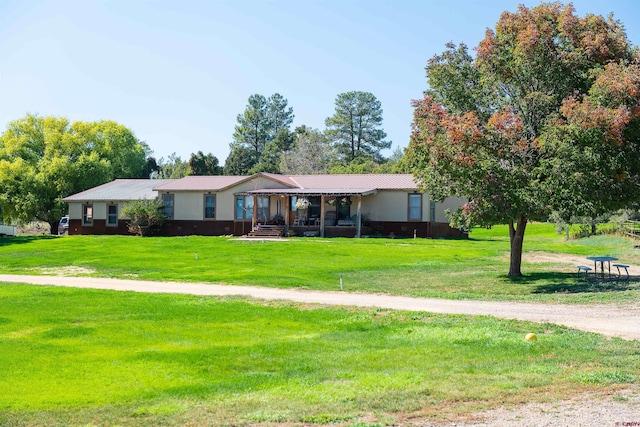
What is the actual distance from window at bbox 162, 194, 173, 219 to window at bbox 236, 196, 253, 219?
490 centimetres

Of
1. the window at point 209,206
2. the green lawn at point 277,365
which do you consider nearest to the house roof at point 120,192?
the window at point 209,206

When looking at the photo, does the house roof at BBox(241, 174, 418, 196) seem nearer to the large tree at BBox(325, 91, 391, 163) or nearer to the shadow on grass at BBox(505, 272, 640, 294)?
the shadow on grass at BBox(505, 272, 640, 294)

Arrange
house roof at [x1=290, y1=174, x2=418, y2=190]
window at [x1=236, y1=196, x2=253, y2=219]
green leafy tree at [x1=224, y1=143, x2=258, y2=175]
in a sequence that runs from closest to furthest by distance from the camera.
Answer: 1. house roof at [x1=290, y1=174, x2=418, y2=190]
2. window at [x1=236, y1=196, x2=253, y2=219]
3. green leafy tree at [x1=224, y1=143, x2=258, y2=175]

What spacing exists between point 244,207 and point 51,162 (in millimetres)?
19121

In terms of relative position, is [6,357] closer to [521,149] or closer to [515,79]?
[521,149]

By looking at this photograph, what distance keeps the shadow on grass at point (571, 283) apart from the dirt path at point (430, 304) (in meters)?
3.09

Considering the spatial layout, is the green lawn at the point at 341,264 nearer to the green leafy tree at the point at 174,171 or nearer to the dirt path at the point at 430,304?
the dirt path at the point at 430,304

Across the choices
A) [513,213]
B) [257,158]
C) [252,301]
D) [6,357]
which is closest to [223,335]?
[6,357]

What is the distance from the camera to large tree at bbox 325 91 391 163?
311ft

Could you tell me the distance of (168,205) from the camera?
4966cm

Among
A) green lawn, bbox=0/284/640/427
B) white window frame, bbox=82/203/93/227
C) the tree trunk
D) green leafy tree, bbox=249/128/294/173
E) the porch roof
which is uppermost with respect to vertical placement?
green leafy tree, bbox=249/128/294/173

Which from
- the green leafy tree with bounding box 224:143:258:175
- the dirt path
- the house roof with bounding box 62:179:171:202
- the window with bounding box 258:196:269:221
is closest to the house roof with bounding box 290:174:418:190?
the window with bounding box 258:196:269:221

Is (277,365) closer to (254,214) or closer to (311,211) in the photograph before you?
(254,214)

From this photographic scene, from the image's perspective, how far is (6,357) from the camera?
1111 centimetres
